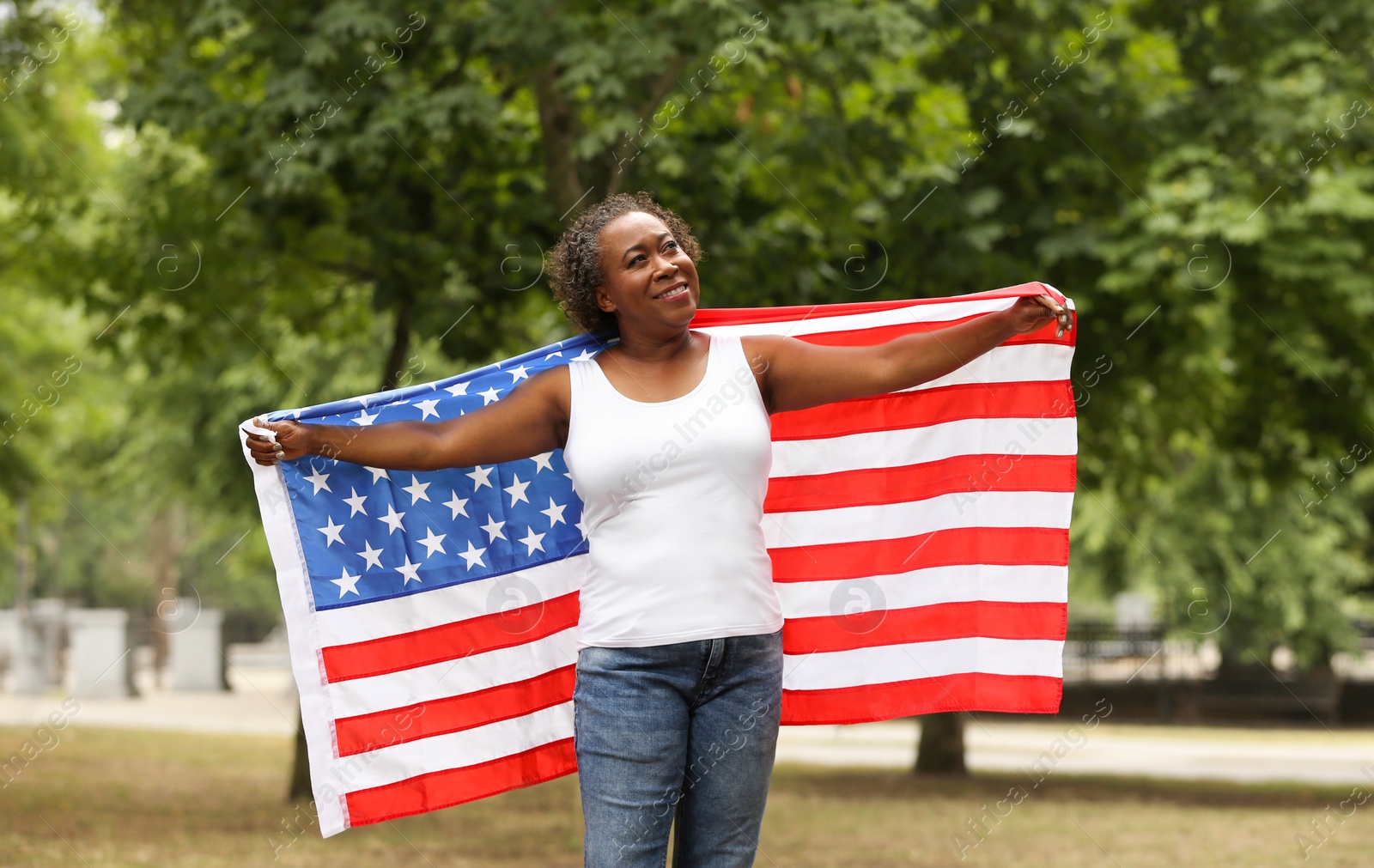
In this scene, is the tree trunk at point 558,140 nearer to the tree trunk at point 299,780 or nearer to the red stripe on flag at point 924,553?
the red stripe on flag at point 924,553

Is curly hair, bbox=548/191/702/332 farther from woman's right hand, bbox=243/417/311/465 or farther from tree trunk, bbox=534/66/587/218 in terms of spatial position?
tree trunk, bbox=534/66/587/218

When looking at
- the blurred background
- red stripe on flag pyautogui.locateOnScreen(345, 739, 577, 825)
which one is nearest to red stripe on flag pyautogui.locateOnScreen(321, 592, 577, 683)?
red stripe on flag pyautogui.locateOnScreen(345, 739, 577, 825)

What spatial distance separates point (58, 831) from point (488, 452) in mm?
7567

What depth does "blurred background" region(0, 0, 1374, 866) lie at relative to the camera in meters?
7.88

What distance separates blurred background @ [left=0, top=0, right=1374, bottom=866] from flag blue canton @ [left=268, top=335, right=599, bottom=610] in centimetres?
360

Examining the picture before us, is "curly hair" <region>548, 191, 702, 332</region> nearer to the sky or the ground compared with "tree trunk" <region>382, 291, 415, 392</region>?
nearer to the sky

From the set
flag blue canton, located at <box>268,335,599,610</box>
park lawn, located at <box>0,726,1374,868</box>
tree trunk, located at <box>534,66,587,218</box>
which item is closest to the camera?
flag blue canton, located at <box>268,335,599,610</box>

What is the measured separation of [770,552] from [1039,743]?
16.8 m

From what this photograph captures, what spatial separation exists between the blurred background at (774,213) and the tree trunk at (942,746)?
A: 33 millimetres

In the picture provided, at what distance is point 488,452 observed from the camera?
3.25 meters

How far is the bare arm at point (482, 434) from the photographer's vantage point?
3.21 m

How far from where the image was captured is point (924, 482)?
4.33 metres

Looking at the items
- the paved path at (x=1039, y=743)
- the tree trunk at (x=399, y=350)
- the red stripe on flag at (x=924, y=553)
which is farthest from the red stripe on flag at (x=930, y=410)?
the paved path at (x=1039, y=743)

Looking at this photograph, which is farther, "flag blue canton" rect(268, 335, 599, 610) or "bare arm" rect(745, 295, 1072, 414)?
"flag blue canton" rect(268, 335, 599, 610)
